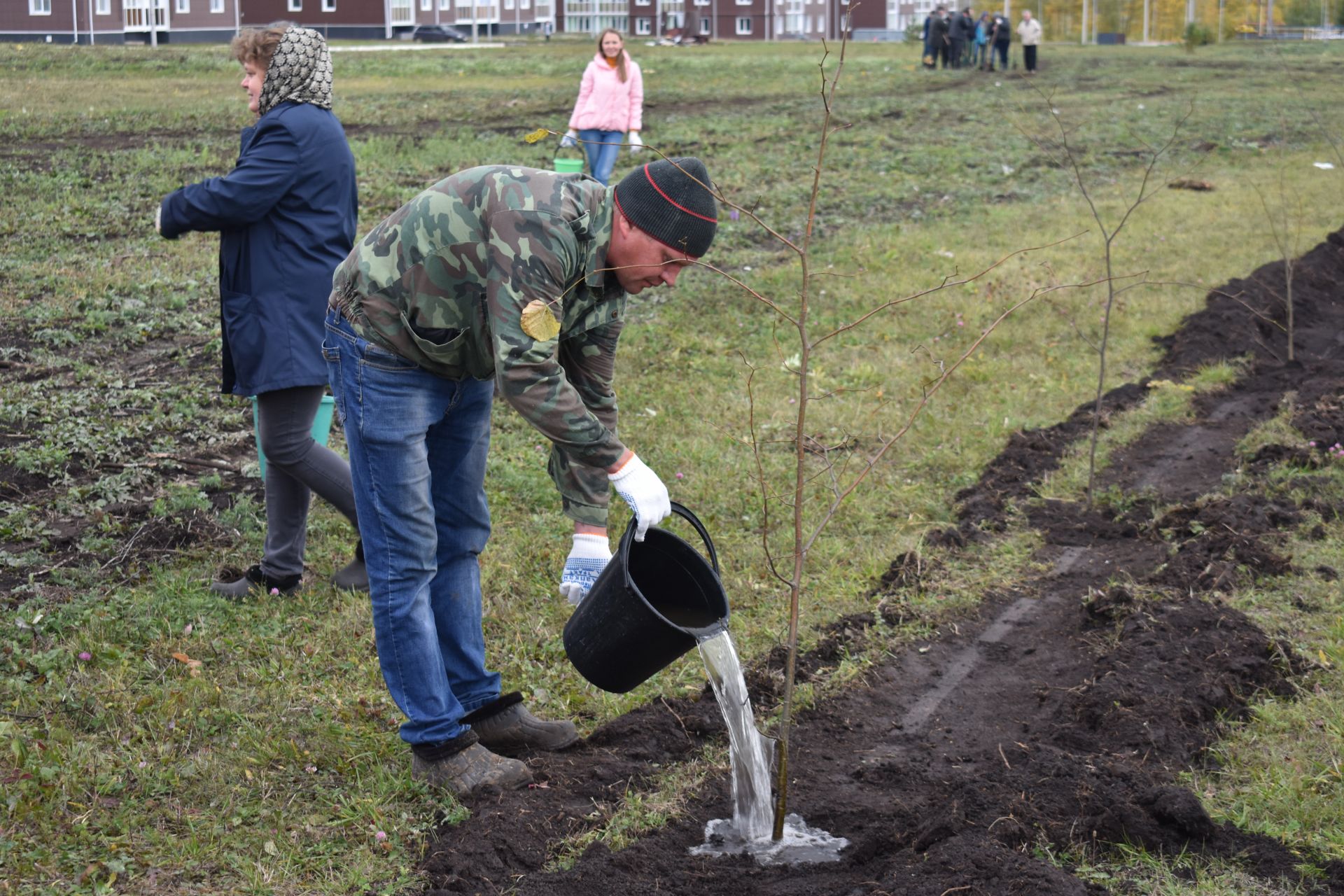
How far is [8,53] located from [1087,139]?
44.0ft

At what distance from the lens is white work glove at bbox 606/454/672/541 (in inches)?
108

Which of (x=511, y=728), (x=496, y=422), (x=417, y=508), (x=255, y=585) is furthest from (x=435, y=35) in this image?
(x=417, y=508)

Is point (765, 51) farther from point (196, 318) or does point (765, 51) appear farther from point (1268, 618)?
point (1268, 618)

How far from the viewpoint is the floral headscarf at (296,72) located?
3705mm

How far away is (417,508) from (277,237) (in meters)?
1.37

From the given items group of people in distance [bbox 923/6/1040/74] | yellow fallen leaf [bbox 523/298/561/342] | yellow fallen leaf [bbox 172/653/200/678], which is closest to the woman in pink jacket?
yellow fallen leaf [bbox 172/653/200/678]

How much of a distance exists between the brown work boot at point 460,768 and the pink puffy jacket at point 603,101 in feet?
25.6

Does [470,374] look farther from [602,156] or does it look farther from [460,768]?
[602,156]

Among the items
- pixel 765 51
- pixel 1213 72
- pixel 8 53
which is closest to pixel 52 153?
pixel 8 53

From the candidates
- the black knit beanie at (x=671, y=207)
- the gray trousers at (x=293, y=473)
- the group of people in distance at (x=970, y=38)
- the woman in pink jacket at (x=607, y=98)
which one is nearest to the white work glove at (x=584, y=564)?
the black knit beanie at (x=671, y=207)

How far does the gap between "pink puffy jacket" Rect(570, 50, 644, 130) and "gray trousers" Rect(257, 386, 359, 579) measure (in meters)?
6.67

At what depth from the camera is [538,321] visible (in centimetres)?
257

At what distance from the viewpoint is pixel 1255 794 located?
3076 millimetres

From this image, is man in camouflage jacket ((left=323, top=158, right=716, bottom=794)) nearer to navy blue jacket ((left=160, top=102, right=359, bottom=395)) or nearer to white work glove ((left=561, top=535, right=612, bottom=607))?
white work glove ((left=561, top=535, right=612, bottom=607))
